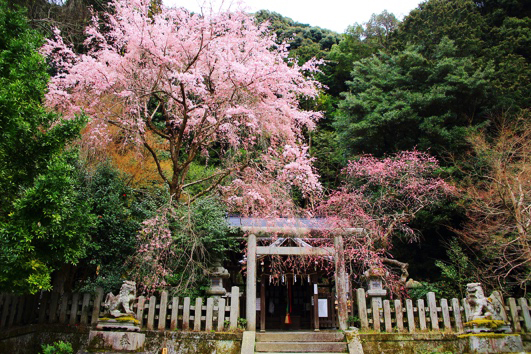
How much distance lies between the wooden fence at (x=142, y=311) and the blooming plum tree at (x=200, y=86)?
2200mm

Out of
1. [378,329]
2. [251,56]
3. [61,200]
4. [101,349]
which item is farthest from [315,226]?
[61,200]

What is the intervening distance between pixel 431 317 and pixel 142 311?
571 centimetres

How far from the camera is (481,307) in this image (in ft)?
20.7

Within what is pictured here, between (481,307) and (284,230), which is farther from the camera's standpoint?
(284,230)

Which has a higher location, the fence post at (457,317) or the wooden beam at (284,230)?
the wooden beam at (284,230)

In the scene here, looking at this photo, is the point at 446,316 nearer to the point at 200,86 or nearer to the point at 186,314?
the point at 186,314

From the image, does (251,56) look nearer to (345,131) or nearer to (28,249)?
(28,249)

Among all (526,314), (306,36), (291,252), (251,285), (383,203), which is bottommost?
(526,314)

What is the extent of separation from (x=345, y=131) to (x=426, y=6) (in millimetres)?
7005

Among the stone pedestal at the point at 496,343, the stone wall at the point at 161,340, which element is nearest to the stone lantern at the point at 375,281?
the stone pedestal at the point at 496,343

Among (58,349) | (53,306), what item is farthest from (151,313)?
(53,306)

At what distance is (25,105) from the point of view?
474 centimetres

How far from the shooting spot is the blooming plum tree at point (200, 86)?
7.16 meters

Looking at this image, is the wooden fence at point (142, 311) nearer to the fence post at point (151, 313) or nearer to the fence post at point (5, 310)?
the fence post at point (151, 313)
